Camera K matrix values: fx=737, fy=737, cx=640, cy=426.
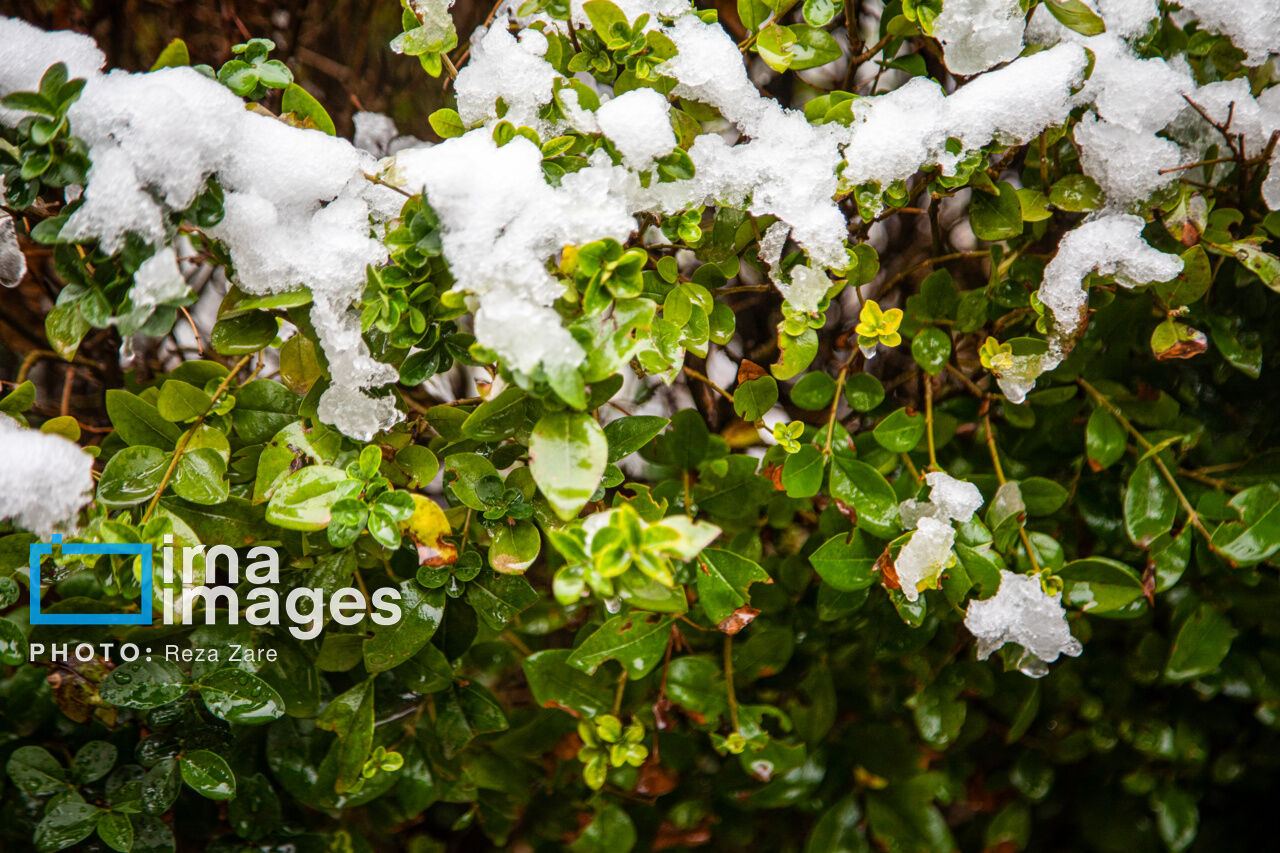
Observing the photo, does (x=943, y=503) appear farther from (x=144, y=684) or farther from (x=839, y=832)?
(x=144, y=684)

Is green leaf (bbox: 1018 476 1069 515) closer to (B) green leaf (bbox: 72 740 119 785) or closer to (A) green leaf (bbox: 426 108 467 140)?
(A) green leaf (bbox: 426 108 467 140)

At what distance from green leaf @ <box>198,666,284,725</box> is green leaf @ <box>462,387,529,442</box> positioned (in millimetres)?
355

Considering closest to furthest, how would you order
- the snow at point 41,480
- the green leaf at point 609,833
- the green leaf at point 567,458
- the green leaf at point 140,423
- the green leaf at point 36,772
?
the green leaf at point 567,458 → the snow at point 41,480 → the green leaf at point 140,423 → the green leaf at point 36,772 → the green leaf at point 609,833

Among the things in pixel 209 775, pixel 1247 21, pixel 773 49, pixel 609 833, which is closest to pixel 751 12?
pixel 773 49

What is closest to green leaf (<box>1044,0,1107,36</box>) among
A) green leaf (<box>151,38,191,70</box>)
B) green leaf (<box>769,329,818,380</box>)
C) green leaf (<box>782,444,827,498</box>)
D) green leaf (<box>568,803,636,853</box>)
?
green leaf (<box>769,329,818,380</box>)

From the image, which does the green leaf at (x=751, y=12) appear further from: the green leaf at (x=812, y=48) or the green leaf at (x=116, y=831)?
the green leaf at (x=116, y=831)

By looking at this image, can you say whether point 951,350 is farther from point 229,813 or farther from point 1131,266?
point 229,813

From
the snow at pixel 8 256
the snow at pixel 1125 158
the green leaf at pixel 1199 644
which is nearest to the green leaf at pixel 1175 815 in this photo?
the green leaf at pixel 1199 644

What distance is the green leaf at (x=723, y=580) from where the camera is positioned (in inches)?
28.7

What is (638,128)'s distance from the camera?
0.61 meters

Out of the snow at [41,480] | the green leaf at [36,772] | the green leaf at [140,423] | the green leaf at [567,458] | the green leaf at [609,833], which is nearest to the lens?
the green leaf at [567,458]

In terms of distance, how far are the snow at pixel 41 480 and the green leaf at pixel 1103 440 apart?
3.40 ft

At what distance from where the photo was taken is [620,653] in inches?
29.9

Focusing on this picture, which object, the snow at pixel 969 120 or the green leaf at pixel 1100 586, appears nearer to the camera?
the snow at pixel 969 120
